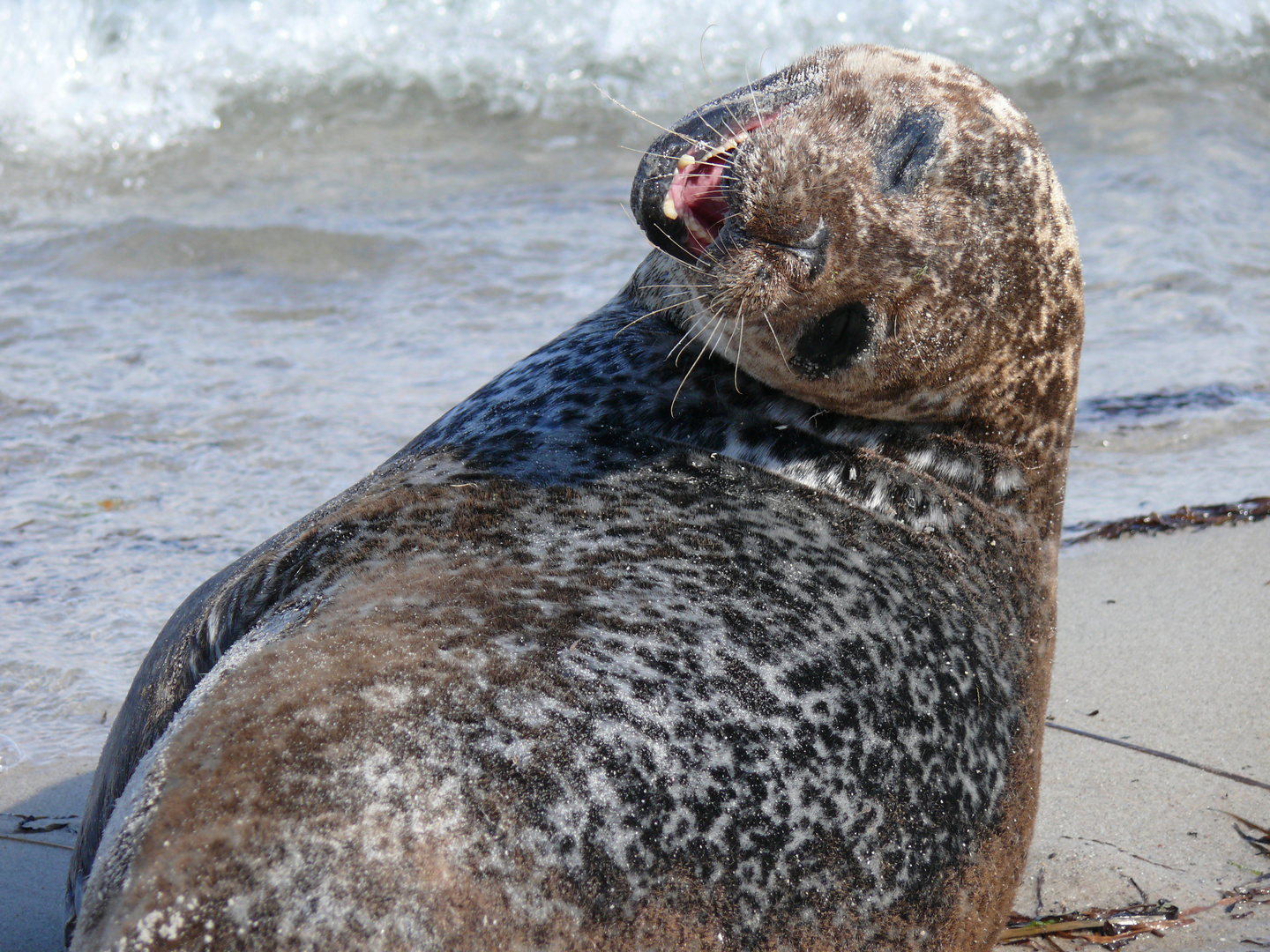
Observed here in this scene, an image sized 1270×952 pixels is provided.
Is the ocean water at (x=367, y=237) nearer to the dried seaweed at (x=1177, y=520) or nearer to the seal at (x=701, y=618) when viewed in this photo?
the dried seaweed at (x=1177, y=520)

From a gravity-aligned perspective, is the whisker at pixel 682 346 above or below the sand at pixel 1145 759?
above

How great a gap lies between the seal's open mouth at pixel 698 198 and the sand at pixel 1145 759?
1.58 meters

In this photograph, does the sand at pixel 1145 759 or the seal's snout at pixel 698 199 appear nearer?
the seal's snout at pixel 698 199

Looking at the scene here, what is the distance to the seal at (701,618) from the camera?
179 cm

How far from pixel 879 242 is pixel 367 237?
654cm

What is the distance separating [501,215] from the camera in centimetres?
937

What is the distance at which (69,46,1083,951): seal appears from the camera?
5.89ft

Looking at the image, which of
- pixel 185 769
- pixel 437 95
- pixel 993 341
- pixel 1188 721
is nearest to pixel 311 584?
pixel 185 769

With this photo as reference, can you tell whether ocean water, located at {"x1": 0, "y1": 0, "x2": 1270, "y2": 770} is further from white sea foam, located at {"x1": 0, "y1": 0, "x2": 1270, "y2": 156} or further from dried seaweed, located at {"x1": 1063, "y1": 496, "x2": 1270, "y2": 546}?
dried seaweed, located at {"x1": 1063, "y1": 496, "x2": 1270, "y2": 546}

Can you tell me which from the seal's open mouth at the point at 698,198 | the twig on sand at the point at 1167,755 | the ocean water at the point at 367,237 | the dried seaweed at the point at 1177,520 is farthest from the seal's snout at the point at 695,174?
the dried seaweed at the point at 1177,520

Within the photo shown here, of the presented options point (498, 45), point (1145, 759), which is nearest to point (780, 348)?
point (1145, 759)

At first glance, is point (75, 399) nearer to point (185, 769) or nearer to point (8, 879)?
point (8, 879)

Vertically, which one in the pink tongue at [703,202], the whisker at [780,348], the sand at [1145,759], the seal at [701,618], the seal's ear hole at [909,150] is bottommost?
the sand at [1145,759]

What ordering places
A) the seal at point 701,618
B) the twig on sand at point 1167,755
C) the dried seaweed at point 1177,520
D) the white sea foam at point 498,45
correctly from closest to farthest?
the seal at point 701,618, the twig on sand at point 1167,755, the dried seaweed at point 1177,520, the white sea foam at point 498,45
